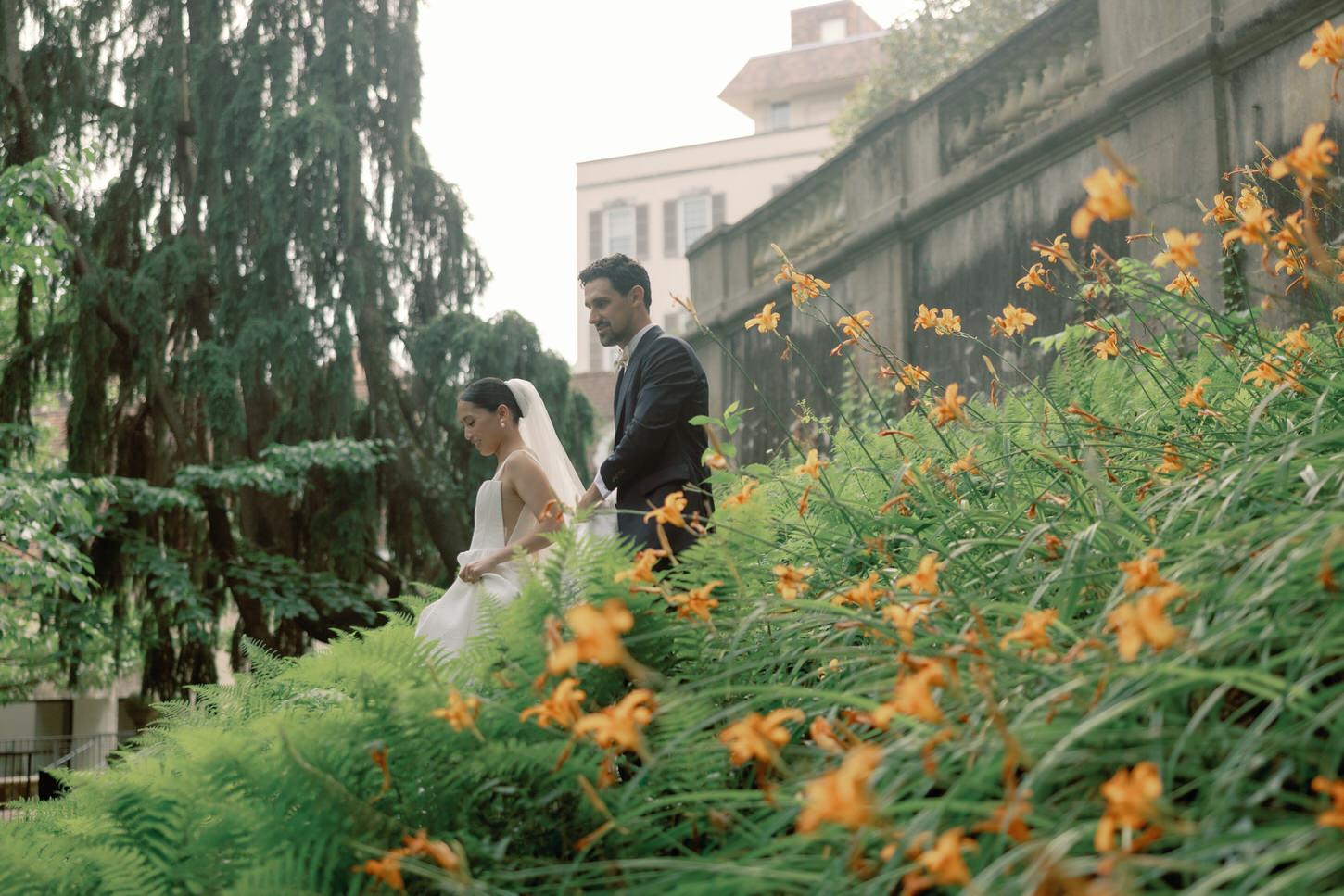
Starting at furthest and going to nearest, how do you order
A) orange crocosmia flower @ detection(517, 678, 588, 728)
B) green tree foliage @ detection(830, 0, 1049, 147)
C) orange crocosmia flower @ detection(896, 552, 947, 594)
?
1. green tree foliage @ detection(830, 0, 1049, 147)
2. orange crocosmia flower @ detection(896, 552, 947, 594)
3. orange crocosmia flower @ detection(517, 678, 588, 728)

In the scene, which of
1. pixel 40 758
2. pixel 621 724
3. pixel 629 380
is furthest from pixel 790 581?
pixel 40 758

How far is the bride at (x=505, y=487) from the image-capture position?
422 centimetres

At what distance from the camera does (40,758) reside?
70.1 feet

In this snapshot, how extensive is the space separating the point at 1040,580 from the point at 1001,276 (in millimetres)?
6804

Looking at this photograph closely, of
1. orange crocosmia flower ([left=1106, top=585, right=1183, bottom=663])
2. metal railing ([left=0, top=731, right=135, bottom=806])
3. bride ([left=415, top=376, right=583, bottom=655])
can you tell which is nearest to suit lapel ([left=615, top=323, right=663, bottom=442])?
bride ([left=415, top=376, right=583, bottom=655])

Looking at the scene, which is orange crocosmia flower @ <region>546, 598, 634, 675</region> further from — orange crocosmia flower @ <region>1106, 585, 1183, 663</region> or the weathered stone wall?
the weathered stone wall

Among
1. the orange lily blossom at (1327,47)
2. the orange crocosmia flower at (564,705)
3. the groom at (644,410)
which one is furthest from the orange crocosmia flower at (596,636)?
the groom at (644,410)

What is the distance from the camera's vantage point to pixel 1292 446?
160 cm

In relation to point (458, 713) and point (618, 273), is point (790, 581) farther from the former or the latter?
point (618, 273)

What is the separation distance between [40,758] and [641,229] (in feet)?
94.1

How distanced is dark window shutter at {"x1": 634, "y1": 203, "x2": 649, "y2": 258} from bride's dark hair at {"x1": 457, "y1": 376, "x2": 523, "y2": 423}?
39.1 meters

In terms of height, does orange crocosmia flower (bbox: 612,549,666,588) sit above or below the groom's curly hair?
below

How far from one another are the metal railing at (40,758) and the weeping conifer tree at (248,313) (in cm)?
238

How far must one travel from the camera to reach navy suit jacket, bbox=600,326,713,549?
12.1 feet
